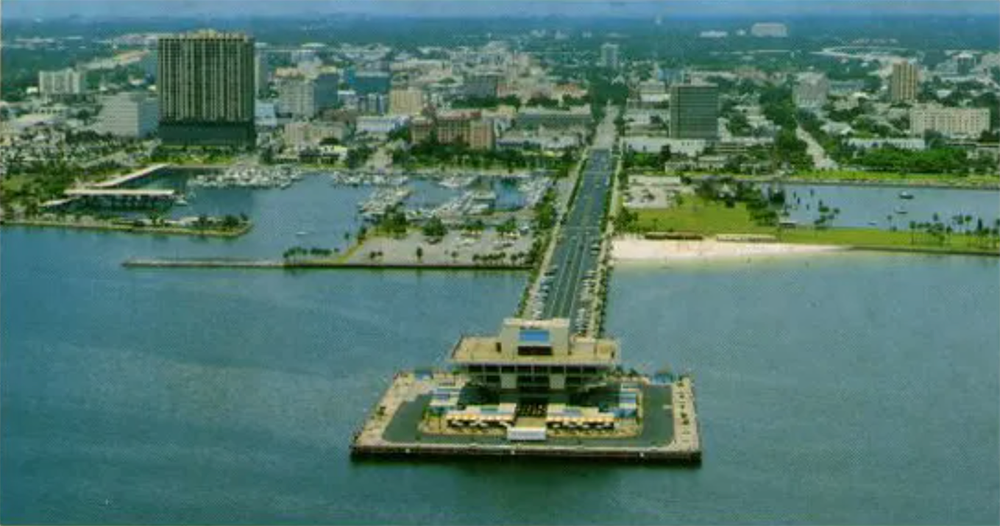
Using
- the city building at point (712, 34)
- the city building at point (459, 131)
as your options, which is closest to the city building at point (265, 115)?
the city building at point (459, 131)

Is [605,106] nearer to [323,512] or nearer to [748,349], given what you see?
[748,349]

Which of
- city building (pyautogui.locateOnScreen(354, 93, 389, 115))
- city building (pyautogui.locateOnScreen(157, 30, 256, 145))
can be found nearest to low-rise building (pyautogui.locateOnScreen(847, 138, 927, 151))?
city building (pyautogui.locateOnScreen(157, 30, 256, 145))

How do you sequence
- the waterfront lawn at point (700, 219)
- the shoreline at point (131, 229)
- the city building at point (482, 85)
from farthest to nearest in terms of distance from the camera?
1. the city building at point (482, 85)
2. the shoreline at point (131, 229)
3. the waterfront lawn at point (700, 219)

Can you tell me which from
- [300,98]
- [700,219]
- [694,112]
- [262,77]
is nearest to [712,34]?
[262,77]

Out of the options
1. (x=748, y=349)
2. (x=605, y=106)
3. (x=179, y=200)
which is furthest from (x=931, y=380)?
(x=605, y=106)

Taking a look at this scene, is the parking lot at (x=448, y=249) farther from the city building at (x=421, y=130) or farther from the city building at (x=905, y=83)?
the city building at (x=905, y=83)

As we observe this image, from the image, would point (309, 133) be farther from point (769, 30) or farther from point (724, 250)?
point (769, 30)
